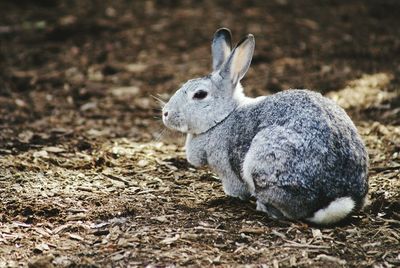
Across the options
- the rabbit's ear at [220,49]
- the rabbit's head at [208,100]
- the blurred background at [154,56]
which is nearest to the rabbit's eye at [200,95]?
the rabbit's head at [208,100]

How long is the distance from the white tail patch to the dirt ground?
10 centimetres

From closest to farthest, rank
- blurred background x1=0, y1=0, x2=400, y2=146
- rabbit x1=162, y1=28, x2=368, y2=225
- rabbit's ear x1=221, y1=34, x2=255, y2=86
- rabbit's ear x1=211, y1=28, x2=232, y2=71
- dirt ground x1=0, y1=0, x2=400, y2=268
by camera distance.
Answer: dirt ground x1=0, y1=0, x2=400, y2=268 < rabbit x1=162, y1=28, x2=368, y2=225 < rabbit's ear x1=221, y1=34, x2=255, y2=86 < rabbit's ear x1=211, y1=28, x2=232, y2=71 < blurred background x1=0, y1=0, x2=400, y2=146

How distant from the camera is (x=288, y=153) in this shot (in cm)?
528

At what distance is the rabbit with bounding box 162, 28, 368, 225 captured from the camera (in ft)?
17.1

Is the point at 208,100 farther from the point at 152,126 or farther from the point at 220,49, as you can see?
the point at 152,126

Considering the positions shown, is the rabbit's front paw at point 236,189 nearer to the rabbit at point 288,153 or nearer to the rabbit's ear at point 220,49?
the rabbit at point 288,153

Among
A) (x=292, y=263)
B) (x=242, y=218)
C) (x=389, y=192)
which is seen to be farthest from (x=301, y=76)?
(x=292, y=263)

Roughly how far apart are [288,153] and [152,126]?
151 inches

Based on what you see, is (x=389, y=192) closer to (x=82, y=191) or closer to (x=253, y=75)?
(x=82, y=191)

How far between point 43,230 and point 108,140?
282 cm

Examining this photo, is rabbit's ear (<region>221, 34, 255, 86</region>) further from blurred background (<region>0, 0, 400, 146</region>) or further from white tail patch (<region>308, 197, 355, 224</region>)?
blurred background (<region>0, 0, 400, 146</region>)

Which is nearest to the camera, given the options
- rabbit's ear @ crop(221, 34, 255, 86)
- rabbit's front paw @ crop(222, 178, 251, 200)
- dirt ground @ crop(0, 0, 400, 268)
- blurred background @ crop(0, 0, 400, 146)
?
dirt ground @ crop(0, 0, 400, 268)

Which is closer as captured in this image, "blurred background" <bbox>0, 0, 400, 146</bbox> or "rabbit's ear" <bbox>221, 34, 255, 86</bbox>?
"rabbit's ear" <bbox>221, 34, 255, 86</bbox>

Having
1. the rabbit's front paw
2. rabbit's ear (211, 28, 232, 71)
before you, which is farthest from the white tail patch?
rabbit's ear (211, 28, 232, 71)
